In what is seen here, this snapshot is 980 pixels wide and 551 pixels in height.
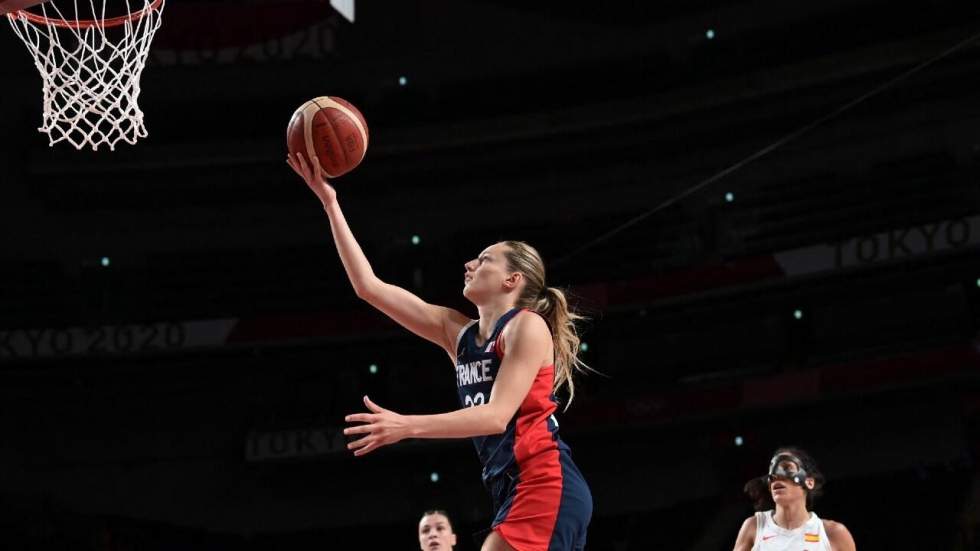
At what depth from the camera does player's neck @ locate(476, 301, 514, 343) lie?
3.60m

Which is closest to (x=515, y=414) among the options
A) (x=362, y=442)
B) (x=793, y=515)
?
(x=362, y=442)

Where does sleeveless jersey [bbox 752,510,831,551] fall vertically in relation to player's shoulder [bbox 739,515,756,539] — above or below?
below

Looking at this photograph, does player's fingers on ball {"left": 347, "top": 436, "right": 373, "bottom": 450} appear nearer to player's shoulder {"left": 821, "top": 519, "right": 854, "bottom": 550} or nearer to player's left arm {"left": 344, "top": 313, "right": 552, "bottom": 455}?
player's left arm {"left": 344, "top": 313, "right": 552, "bottom": 455}

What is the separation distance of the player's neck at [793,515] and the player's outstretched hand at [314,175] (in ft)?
10.6

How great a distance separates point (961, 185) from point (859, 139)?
1.93m

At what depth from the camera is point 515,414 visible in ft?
11.3

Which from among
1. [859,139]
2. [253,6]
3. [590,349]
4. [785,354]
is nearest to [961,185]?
[859,139]

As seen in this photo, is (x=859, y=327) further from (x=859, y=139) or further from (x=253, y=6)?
(x=253, y=6)

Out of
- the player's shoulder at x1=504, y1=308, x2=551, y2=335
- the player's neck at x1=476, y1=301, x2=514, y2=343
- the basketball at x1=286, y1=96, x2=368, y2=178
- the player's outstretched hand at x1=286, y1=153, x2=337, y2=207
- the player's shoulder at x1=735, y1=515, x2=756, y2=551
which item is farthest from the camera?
the player's shoulder at x1=735, y1=515, x2=756, y2=551

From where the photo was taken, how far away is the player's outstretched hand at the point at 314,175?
3943 mm

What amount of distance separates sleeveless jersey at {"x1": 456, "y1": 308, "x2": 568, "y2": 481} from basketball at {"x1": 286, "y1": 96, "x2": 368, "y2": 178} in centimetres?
103

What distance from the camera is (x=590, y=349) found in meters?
16.2

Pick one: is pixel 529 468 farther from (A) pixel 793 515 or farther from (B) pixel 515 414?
(A) pixel 793 515

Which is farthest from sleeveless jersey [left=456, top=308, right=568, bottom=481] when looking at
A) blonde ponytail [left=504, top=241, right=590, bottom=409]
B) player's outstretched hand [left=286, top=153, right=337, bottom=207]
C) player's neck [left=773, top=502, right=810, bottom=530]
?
player's neck [left=773, top=502, right=810, bottom=530]
